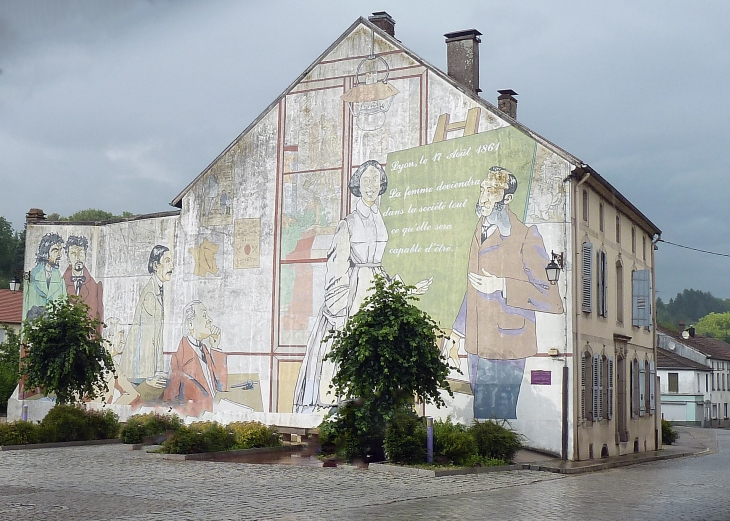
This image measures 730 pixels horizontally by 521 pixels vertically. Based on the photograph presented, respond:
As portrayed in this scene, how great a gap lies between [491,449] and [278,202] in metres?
11.3

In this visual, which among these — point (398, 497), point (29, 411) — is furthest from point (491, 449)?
point (29, 411)

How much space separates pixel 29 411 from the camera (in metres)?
33.0

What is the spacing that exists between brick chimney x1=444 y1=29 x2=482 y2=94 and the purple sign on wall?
8.61 meters

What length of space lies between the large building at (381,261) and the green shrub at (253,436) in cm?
348

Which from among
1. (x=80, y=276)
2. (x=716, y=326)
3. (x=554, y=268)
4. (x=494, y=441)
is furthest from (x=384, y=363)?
(x=716, y=326)

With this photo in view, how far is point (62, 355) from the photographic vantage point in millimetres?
26172

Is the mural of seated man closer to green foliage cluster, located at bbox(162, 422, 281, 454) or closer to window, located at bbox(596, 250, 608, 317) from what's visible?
green foliage cluster, located at bbox(162, 422, 281, 454)

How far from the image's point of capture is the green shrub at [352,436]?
20984 mm

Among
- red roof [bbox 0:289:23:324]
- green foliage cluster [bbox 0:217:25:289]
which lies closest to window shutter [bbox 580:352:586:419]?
red roof [bbox 0:289:23:324]

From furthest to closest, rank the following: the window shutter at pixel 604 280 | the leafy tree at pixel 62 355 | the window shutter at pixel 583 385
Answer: the window shutter at pixel 604 280
the leafy tree at pixel 62 355
the window shutter at pixel 583 385

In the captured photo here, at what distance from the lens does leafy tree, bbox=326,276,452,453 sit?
20703mm

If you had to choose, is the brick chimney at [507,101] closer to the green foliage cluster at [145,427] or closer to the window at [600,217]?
the window at [600,217]

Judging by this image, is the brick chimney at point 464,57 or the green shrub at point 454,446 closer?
the green shrub at point 454,446

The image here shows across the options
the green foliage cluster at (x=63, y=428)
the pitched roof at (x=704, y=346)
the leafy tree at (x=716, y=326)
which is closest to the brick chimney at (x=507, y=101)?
the green foliage cluster at (x=63, y=428)
